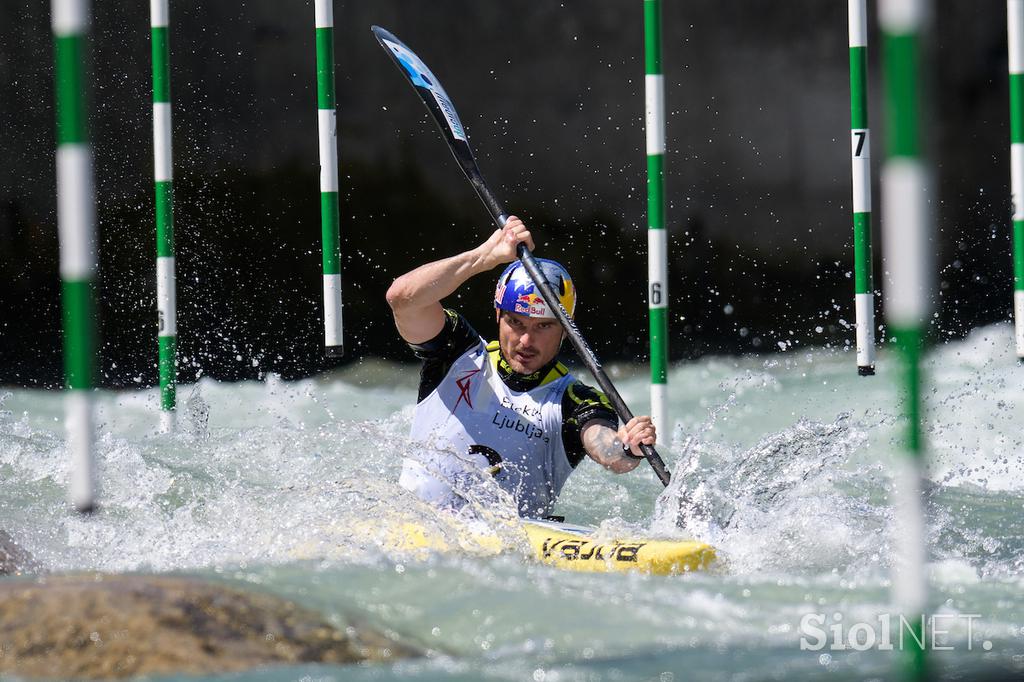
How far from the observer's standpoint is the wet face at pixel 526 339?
171 inches

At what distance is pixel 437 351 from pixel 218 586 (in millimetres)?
1784

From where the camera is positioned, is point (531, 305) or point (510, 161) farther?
point (510, 161)

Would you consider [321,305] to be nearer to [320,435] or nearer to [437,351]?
[320,435]

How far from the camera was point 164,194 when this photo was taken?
19.8 ft

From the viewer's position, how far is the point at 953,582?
3.42 metres

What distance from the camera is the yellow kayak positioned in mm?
3535

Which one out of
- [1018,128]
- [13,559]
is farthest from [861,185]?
[13,559]

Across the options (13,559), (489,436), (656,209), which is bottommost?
(13,559)

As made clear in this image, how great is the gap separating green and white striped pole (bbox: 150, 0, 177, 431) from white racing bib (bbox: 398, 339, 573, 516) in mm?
2107

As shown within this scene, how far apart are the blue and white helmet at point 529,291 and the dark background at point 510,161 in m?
3.75

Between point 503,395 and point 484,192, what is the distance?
2.96ft

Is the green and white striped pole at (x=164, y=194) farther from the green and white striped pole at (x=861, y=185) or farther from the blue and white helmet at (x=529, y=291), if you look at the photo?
the green and white striped pole at (x=861, y=185)

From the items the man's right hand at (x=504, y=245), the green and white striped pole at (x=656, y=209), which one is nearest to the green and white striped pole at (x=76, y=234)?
the man's right hand at (x=504, y=245)

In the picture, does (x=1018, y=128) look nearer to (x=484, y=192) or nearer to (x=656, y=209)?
(x=656, y=209)
